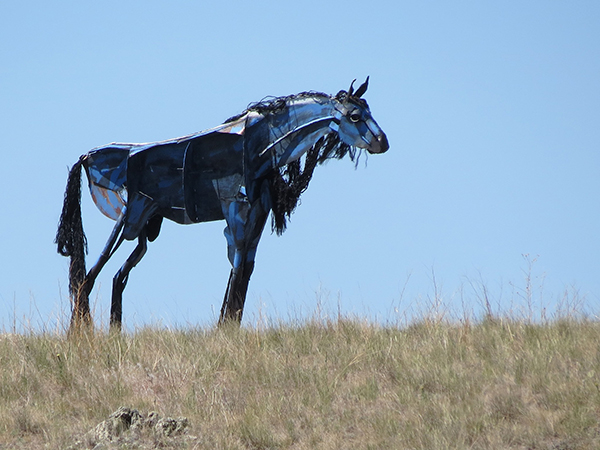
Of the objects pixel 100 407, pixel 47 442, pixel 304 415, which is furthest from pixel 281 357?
pixel 47 442

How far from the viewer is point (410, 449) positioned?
25.5 ft

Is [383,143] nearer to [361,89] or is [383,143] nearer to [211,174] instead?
[361,89]

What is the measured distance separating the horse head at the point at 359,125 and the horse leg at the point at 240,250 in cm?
140

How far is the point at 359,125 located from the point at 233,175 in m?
1.66

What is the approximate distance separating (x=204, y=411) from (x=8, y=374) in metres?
2.44

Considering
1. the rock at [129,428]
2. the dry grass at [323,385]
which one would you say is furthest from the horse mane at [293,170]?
the rock at [129,428]

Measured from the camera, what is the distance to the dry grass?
8.05 m

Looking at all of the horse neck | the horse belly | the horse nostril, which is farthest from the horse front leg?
the horse nostril

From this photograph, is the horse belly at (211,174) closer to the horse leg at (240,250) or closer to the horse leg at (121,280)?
the horse leg at (240,250)

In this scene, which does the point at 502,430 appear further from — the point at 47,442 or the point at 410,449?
the point at 47,442

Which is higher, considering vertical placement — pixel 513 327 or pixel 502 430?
pixel 513 327

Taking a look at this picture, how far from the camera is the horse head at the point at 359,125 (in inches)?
423

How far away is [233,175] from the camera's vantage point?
10898mm

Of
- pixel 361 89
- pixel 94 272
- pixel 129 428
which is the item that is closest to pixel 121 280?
pixel 94 272
